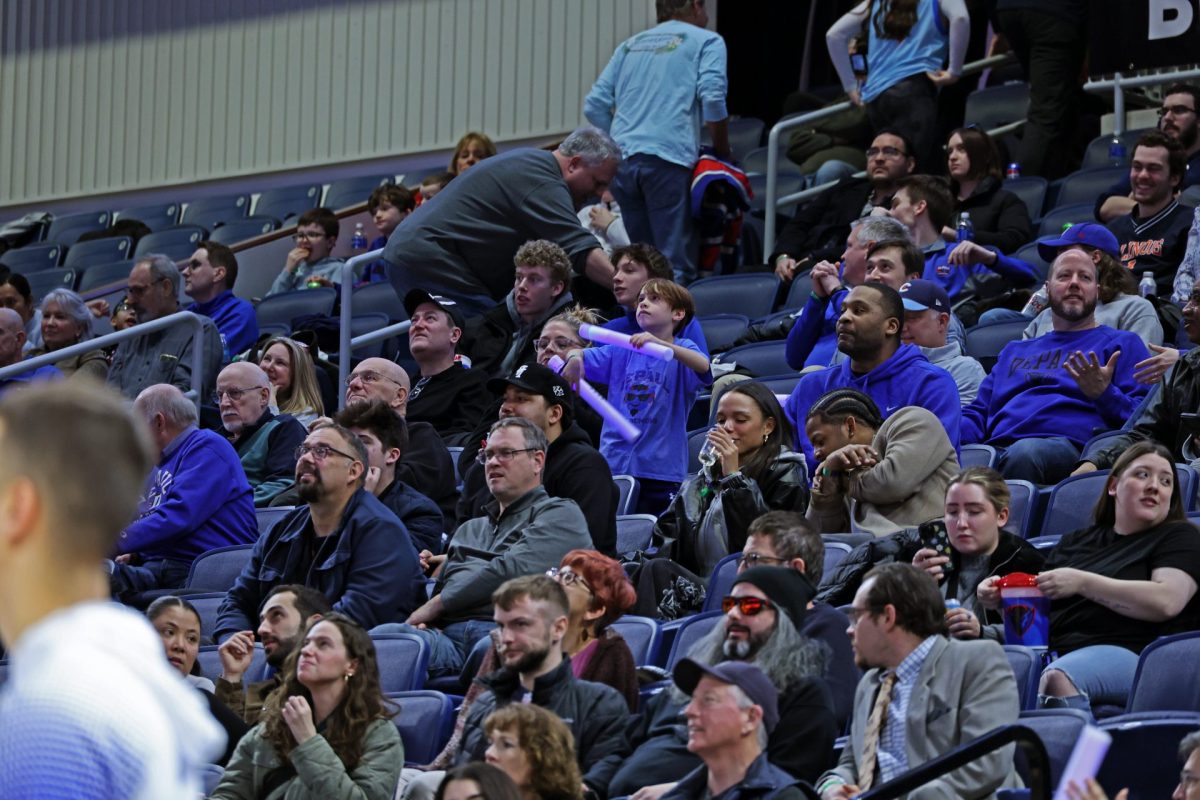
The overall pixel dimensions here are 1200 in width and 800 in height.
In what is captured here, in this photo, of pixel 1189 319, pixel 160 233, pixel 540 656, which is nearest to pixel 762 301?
pixel 1189 319

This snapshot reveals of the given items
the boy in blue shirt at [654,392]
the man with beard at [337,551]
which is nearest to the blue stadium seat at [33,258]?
the boy in blue shirt at [654,392]

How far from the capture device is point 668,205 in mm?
8766

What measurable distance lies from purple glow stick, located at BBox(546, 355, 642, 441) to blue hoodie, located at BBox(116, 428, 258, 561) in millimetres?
1109

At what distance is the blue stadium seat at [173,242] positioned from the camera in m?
12.0

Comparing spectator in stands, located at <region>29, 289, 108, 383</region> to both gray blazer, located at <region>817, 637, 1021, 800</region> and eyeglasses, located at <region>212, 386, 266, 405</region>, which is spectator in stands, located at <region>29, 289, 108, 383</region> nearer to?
eyeglasses, located at <region>212, 386, 266, 405</region>

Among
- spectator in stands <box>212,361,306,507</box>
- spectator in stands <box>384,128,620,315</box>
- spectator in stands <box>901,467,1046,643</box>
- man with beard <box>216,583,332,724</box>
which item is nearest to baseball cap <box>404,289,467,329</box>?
spectator in stands <box>384,128,620,315</box>

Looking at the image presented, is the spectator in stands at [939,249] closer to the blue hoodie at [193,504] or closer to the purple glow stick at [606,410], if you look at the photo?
the purple glow stick at [606,410]

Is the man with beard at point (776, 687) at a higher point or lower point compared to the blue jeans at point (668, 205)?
lower

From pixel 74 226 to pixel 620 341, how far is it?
25.3 ft

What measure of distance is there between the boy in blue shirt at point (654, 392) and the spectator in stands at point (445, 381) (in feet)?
2.28

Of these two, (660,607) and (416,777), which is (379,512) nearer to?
(660,607)

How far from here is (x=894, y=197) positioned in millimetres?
7770

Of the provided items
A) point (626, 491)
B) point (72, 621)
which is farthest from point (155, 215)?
point (72, 621)

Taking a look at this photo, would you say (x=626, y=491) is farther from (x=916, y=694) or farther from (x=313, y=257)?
(x=313, y=257)
